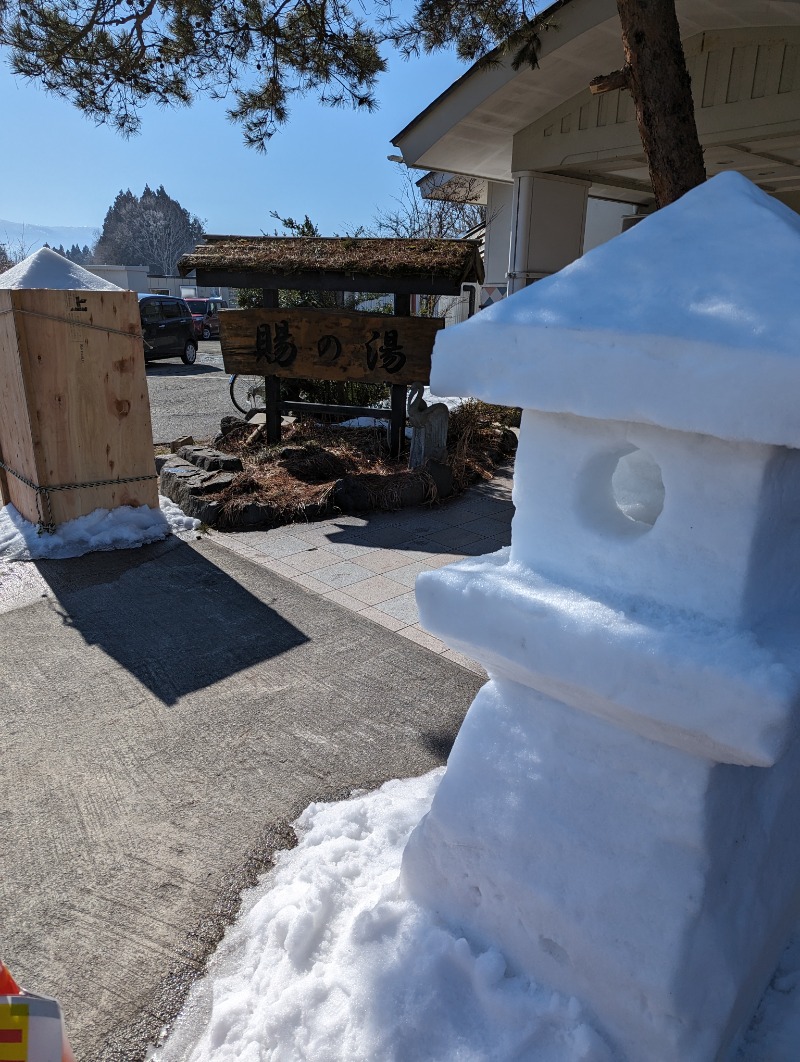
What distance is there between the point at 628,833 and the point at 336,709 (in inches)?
82.9

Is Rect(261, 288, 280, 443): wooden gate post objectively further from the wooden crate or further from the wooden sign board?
the wooden crate

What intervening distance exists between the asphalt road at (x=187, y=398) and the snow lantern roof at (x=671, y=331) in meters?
8.98

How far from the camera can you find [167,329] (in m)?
18.3

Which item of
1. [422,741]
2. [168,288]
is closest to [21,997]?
[422,741]

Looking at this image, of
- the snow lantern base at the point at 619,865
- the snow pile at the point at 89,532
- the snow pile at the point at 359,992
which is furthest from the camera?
the snow pile at the point at 89,532

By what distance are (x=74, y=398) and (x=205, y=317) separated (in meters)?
21.3

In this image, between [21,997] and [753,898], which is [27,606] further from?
[753,898]

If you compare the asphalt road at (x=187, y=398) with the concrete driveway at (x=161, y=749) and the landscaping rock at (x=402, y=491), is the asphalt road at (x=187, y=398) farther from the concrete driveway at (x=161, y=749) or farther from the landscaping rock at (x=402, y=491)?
the concrete driveway at (x=161, y=749)

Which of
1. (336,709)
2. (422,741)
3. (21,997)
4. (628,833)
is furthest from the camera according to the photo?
(336,709)

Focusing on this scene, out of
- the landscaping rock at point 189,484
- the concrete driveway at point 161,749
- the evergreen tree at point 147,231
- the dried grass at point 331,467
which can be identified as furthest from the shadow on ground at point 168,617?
the evergreen tree at point 147,231

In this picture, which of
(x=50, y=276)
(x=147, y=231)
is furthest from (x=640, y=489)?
(x=147, y=231)

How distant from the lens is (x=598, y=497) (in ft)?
5.65

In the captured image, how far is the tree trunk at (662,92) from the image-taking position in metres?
3.93

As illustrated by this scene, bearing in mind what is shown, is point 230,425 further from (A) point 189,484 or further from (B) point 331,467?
(A) point 189,484
